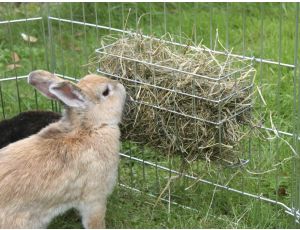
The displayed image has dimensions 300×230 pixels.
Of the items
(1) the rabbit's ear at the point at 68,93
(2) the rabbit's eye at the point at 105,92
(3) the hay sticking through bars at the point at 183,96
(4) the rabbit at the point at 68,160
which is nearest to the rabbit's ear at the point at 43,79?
(4) the rabbit at the point at 68,160

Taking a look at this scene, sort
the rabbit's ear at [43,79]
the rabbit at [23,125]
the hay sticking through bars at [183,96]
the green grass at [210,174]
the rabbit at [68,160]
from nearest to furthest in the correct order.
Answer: the rabbit at [68,160] < the hay sticking through bars at [183,96] < the rabbit's ear at [43,79] < the green grass at [210,174] < the rabbit at [23,125]

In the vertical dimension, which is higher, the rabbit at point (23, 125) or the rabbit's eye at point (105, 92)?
the rabbit's eye at point (105, 92)

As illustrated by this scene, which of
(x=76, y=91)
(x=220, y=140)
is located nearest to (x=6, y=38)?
(x=76, y=91)

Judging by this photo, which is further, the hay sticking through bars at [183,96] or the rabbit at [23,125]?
the rabbit at [23,125]

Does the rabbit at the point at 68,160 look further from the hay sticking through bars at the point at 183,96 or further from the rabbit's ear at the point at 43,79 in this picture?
the hay sticking through bars at the point at 183,96

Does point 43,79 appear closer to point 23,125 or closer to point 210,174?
point 23,125

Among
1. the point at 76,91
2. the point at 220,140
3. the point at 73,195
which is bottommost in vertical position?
the point at 73,195

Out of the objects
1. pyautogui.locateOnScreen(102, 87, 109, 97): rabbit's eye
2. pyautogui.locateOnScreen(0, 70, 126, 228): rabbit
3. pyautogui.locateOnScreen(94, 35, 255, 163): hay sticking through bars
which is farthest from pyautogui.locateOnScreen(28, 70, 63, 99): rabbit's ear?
pyautogui.locateOnScreen(94, 35, 255, 163): hay sticking through bars

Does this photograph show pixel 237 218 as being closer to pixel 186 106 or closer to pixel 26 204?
pixel 186 106

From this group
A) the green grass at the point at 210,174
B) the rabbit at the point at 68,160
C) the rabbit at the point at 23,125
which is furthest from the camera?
the rabbit at the point at 23,125
